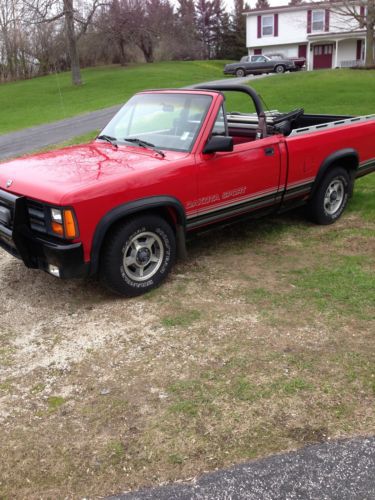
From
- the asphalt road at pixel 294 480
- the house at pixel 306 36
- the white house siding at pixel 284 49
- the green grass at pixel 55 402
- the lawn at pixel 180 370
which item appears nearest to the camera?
the asphalt road at pixel 294 480

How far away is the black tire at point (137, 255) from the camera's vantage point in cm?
430

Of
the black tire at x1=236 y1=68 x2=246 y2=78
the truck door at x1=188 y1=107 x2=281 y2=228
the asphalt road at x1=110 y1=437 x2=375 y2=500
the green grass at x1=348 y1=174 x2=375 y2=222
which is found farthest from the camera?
the black tire at x1=236 y1=68 x2=246 y2=78

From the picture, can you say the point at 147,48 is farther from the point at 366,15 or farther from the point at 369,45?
the point at 369,45

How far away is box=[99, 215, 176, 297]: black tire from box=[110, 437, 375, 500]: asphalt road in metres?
2.13

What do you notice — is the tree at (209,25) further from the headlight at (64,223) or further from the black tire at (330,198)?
the headlight at (64,223)

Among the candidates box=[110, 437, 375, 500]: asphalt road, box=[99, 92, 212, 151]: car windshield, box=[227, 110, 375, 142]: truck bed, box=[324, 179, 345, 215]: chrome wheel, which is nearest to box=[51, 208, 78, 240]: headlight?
box=[99, 92, 212, 151]: car windshield

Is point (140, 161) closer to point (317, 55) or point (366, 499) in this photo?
point (366, 499)

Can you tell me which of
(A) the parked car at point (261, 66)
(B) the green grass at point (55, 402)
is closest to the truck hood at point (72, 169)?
(B) the green grass at point (55, 402)

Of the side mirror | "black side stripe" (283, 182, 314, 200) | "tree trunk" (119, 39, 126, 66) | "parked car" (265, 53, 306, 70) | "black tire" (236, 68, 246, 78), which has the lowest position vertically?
"black side stripe" (283, 182, 314, 200)

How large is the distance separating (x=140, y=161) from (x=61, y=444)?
259cm

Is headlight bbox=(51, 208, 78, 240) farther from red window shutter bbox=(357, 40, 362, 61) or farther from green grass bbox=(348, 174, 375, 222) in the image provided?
red window shutter bbox=(357, 40, 362, 61)

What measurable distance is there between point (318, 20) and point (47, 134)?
37468 millimetres

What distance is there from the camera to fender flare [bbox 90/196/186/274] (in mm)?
4105

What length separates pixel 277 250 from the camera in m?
5.71
